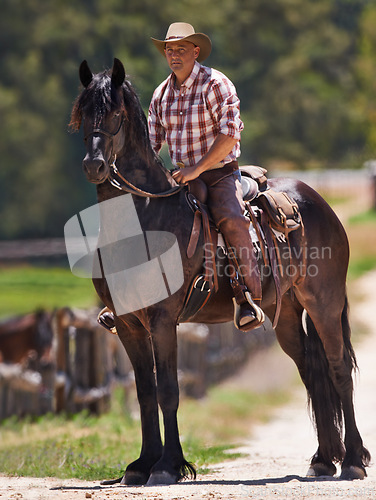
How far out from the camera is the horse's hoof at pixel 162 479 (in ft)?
19.4

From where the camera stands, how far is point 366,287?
23016 millimetres

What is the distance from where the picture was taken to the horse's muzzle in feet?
18.6

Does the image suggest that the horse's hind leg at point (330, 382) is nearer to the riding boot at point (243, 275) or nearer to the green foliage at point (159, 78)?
the riding boot at point (243, 275)

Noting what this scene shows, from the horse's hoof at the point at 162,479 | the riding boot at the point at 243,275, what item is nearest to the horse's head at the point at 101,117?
the riding boot at the point at 243,275

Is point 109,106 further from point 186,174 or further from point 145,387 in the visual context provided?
point 145,387

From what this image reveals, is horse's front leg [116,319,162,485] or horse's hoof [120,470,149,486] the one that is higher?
horse's front leg [116,319,162,485]

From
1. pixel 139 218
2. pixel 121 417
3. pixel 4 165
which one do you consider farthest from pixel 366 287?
pixel 4 165

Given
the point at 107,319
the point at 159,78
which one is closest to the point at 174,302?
the point at 107,319

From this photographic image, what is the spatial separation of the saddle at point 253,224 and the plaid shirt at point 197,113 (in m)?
0.28

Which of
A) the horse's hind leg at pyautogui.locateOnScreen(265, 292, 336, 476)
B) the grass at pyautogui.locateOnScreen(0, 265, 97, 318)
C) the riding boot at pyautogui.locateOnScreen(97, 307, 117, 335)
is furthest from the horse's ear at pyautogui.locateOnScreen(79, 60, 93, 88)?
the grass at pyautogui.locateOnScreen(0, 265, 97, 318)

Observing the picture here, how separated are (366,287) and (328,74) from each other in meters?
42.0

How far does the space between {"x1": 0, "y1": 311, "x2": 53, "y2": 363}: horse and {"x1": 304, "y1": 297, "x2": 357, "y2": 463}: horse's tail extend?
26.5ft

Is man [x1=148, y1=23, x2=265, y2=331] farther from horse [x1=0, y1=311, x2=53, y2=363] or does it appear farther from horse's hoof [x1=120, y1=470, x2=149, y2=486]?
horse [x1=0, y1=311, x2=53, y2=363]

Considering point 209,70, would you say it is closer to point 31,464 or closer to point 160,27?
point 31,464
